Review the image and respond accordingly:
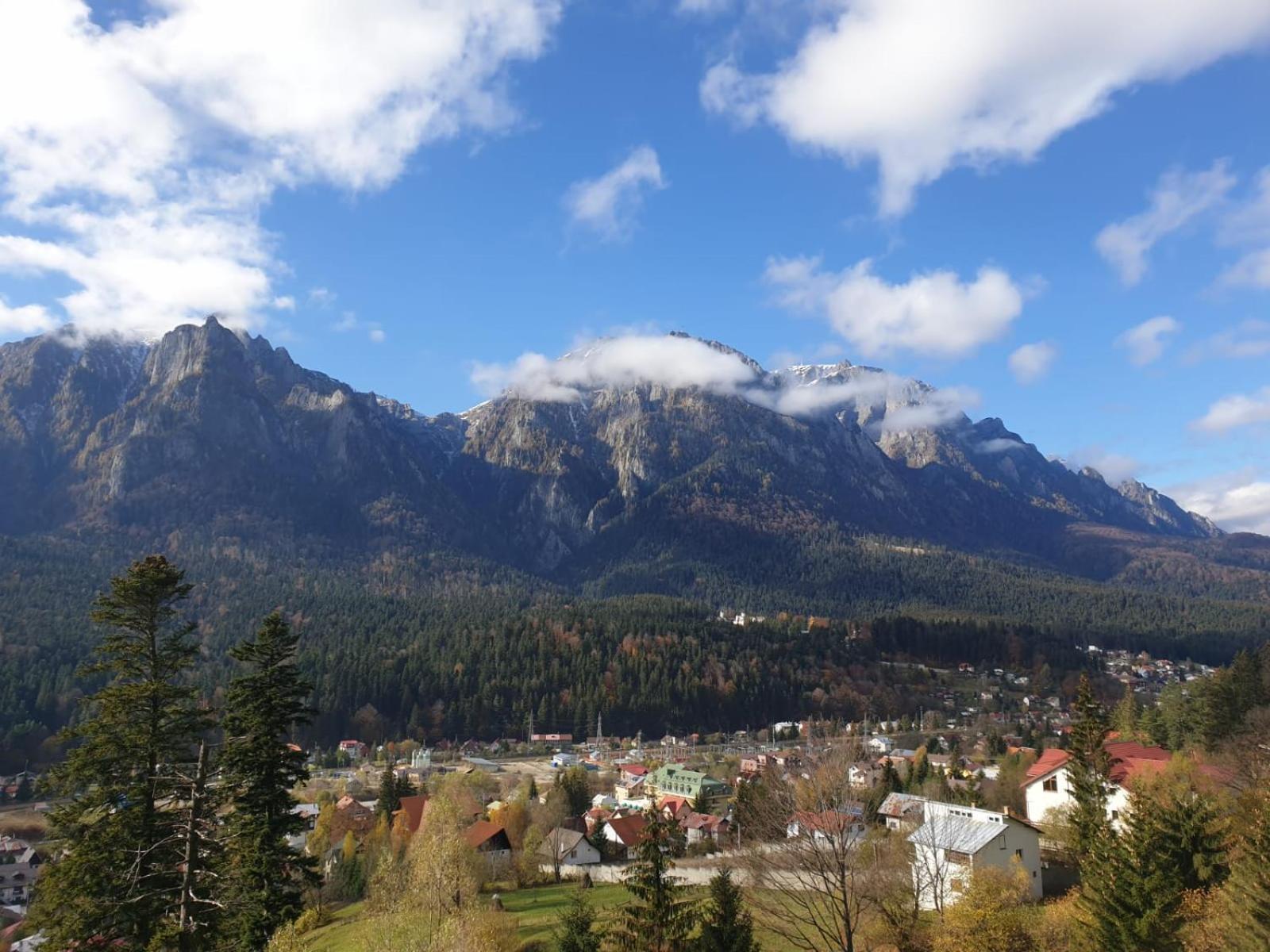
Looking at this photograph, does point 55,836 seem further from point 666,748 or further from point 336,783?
point 666,748

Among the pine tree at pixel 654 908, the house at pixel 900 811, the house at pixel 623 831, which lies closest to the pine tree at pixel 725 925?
the pine tree at pixel 654 908

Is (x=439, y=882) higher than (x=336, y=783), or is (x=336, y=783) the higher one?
(x=439, y=882)

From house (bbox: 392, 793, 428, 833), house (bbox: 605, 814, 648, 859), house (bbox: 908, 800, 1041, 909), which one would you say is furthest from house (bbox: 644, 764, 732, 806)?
house (bbox: 908, 800, 1041, 909)

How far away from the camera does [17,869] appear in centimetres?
7362

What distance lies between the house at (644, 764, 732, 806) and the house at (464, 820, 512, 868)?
1182 inches

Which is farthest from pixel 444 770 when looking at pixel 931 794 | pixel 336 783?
pixel 931 794

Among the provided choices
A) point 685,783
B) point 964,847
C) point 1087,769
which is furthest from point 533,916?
point 685,783

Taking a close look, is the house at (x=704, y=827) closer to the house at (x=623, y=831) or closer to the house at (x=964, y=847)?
the house at (x=623, y=831)

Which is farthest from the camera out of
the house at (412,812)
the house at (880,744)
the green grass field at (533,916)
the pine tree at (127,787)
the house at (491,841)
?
the house at (880,744)

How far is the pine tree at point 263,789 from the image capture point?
2395 centimetres

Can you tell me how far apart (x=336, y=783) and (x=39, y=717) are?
6834 cm

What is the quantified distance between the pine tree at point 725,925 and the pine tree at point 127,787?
1474cm

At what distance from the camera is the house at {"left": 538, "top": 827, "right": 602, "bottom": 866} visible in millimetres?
60188

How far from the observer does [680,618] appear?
200 meters
